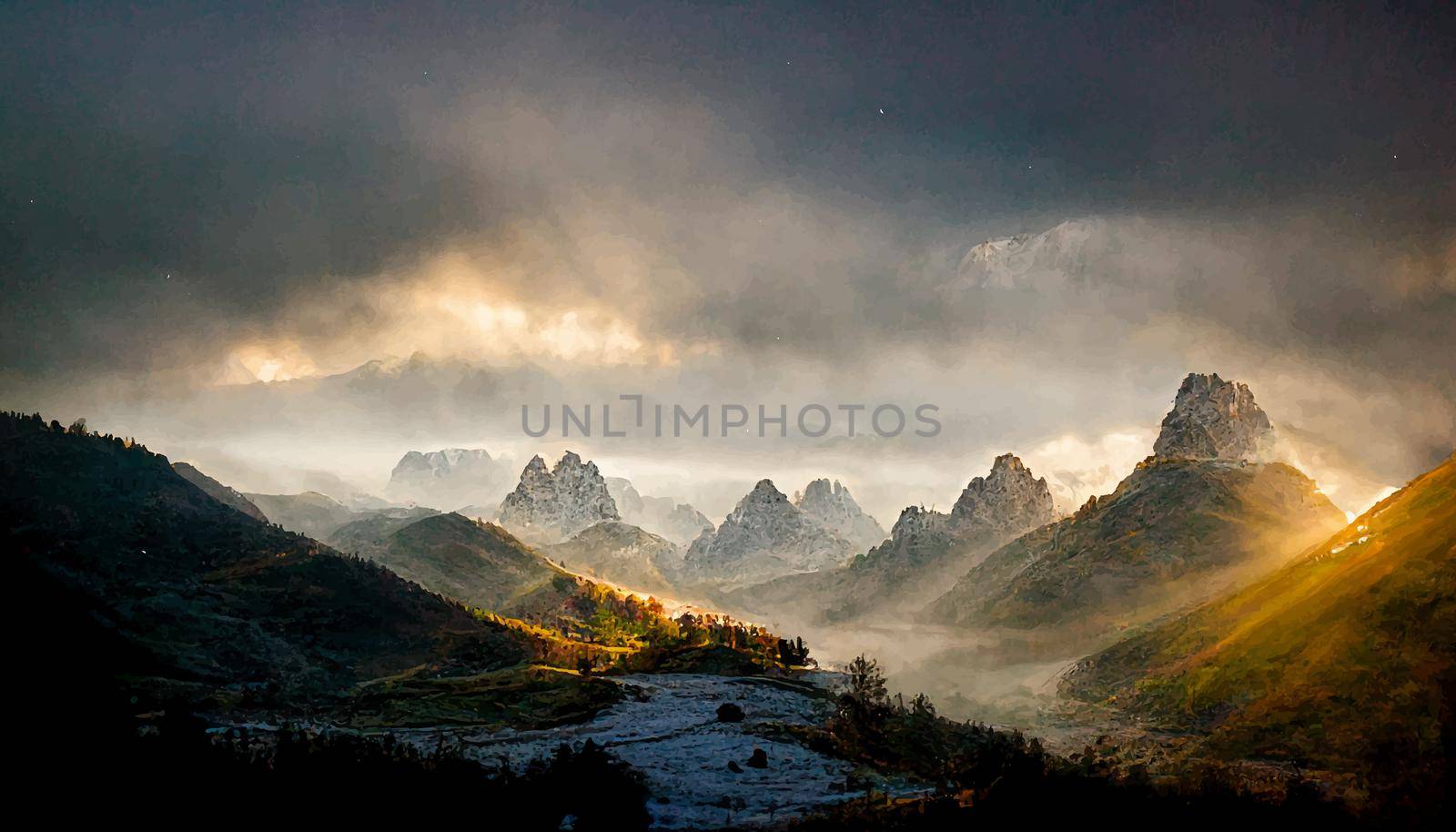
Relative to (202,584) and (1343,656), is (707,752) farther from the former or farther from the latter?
(202,584)

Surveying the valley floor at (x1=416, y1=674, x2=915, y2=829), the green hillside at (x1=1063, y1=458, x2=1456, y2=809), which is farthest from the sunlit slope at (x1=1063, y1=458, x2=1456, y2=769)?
the valley floor at (x1=416, y1=674, x2=915, y2=829)

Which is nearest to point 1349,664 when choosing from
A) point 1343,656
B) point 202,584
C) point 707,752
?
point 1343,656

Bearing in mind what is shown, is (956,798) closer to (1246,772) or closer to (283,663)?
(1246,772)

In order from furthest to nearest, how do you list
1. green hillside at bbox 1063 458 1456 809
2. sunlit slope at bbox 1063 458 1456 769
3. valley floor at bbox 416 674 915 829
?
1. sunlit slope at bbox 1063 458 1456 769
2. green hillside at bbox 1063 458 1456 809
3. valley floor at bbox 416 674 915 829

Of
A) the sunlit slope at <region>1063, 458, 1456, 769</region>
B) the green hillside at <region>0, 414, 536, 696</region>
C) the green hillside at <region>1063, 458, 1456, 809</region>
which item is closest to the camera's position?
the green hillside at <region>1063, 458, 1456, 809</region>

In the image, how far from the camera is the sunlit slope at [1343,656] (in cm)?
5634

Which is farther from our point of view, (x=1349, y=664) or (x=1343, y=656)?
(x=1343, y=656)

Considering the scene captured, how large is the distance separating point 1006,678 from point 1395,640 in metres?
122

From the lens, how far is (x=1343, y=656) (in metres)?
66.4

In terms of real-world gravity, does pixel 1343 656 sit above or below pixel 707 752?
above

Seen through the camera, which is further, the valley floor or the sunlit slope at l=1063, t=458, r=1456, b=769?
the sunlit slope at l=1063, t=458, r=1456, b=769

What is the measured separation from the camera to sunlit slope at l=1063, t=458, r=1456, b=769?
5634 centimetres

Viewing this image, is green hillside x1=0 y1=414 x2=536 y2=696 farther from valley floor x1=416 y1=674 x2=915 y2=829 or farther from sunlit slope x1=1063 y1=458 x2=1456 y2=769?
sunlit slope x1=1063 y1=458 x2=1456 y2=769

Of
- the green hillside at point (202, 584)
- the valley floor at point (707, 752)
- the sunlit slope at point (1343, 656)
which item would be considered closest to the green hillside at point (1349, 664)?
the sunlit slope at point (1343, 656)
